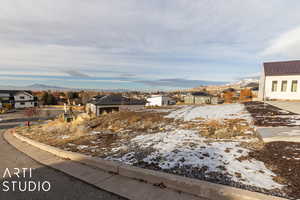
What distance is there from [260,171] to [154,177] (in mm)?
2300

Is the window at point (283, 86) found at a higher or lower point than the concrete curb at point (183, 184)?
higher

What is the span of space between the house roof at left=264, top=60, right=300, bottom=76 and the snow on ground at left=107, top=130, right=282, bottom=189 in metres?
21.4

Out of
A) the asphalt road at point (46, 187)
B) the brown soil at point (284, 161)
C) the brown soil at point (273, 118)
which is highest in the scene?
the brown soil at point (273, 118)

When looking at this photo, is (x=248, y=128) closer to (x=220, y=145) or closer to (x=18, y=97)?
(x=220, y=145)

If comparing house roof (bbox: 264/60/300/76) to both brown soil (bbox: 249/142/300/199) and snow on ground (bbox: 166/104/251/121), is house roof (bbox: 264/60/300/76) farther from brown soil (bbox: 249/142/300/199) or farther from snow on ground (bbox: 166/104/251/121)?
brown soil (bbox: 249/142/300/199)

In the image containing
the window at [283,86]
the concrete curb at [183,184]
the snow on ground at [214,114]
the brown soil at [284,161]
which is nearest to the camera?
the concrete curb at [183,184]

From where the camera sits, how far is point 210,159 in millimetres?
3766

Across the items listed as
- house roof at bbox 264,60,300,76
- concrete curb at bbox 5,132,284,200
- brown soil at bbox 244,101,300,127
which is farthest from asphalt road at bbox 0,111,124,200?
house roof at bbox 264,60,300,76

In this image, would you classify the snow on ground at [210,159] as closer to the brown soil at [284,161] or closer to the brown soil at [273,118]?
the brown soil at [284,161]

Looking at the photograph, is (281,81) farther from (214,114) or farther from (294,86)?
(214,114)

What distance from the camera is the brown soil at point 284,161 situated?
260cm

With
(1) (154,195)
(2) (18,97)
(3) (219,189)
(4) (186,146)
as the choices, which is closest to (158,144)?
(4) (186,146)

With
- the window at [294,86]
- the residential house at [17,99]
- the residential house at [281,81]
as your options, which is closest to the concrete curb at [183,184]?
the residential house at [281,81]

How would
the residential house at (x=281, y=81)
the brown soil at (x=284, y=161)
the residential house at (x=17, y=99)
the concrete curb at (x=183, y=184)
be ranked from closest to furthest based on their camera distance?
the concrete curb at (x=183, y=184)
the brown soil at (x=284, y=161)
the residential house at (x=281, y=81)
the residential house at (x=17, y=99)
